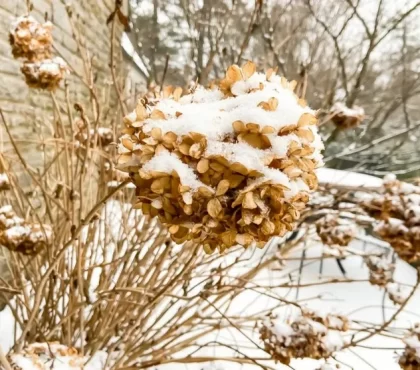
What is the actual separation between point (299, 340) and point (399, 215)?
490 mm

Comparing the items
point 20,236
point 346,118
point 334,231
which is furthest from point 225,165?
point 346,118

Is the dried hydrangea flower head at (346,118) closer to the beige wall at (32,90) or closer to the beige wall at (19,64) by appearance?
the beige wall at (32,90)

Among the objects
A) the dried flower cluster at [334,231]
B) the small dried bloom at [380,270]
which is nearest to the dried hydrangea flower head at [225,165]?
the dried flower cluster at [334,231]

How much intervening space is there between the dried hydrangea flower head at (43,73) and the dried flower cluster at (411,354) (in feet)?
4.13

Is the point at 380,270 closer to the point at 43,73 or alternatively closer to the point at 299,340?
the point at 299,340

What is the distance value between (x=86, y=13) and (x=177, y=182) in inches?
162

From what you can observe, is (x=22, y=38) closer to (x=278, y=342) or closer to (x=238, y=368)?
(x=278, y=342)

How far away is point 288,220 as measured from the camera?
725mm

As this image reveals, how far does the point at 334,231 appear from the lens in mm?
1854

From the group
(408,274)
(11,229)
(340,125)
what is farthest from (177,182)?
(408,274)

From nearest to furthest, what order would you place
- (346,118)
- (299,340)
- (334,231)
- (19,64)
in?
(299,340)
(334,231)
(346,118)
(19,64)

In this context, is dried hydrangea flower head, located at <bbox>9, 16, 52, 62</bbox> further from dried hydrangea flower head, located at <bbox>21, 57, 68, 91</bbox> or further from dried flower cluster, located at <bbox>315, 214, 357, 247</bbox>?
dried flower cluster, located at <bbox>315, 214, 357, 247</bbox>

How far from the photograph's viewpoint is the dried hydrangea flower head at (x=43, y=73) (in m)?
1.33

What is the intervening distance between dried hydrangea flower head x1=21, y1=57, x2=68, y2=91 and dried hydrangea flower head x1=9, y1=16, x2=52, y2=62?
30 millimetres
